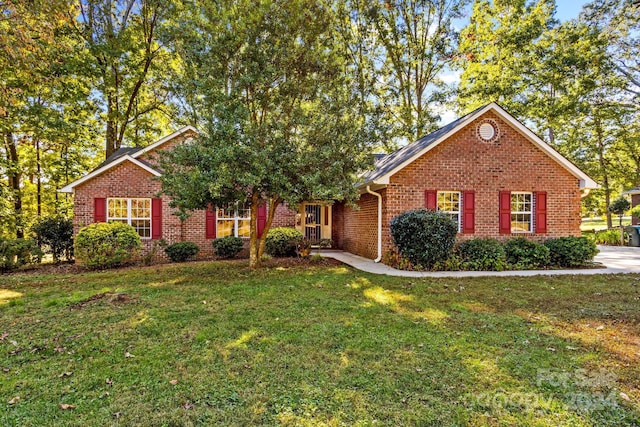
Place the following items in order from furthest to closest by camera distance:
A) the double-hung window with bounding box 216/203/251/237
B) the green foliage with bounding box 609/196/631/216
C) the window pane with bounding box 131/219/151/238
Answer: the green foliage with bounding box 609/196/631/216, the double-hung window with bounding box 216/203/251/237, the window pane with bounding box 131/219/151/238

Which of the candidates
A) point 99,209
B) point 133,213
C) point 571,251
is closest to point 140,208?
point 133,213

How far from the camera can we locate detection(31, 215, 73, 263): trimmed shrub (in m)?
12.4

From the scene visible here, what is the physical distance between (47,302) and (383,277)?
706 cm

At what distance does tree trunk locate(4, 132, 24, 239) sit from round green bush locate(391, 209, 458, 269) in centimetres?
1652

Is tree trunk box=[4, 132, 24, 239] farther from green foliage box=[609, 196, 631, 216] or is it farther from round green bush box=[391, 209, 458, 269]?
green foliage box=[609, 196, 631, 216]

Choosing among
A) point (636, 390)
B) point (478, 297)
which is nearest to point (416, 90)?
point (478, 297)

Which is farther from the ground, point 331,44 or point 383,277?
point 331,44

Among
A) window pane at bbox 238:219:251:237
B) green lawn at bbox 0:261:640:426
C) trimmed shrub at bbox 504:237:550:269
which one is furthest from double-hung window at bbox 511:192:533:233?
window pane at bbox 238:219:251:237

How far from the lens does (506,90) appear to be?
1984 cm

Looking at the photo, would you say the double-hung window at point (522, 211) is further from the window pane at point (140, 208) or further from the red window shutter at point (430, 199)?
the window pane at point (140, 208)

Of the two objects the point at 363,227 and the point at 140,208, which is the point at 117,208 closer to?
the point at 140,208

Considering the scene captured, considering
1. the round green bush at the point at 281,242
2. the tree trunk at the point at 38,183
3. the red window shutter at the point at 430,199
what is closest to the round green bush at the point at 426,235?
the red window shutter at the point at 430,199

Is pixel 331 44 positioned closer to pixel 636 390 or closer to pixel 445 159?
pixel 445 159

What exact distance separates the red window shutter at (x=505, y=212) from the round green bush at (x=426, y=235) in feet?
8.82
